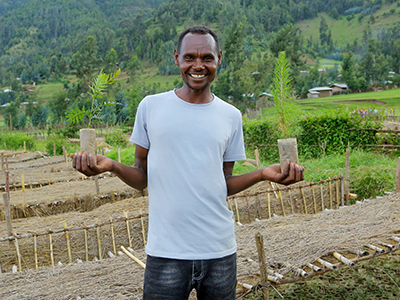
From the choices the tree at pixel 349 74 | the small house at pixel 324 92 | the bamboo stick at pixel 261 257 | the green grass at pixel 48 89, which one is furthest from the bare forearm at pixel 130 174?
the green grass at pixel 48 89

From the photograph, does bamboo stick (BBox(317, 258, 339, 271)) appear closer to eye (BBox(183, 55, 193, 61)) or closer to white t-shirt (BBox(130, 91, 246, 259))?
white t-shirt (BBox(130, 91, 246, 259))

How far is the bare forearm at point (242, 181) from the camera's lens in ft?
5.38

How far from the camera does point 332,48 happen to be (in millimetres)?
77000

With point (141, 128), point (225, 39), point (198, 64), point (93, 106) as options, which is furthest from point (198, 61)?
point (225, 39)

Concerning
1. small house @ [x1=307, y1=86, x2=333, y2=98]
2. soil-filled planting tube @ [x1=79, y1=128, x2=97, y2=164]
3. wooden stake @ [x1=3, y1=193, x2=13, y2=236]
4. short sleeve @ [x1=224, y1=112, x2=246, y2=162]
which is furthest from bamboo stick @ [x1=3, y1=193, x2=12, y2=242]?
small house @ [x1=307, y1=86, x2=333, y2=98]

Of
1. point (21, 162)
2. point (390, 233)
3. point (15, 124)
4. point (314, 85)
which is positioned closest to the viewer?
point (390, 233)

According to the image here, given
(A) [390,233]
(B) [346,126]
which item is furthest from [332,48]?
(A) [390,233]

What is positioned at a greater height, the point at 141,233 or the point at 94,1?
the point at 94,1

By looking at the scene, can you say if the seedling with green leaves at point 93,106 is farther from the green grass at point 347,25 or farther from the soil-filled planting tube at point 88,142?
the green grass at point 347,25

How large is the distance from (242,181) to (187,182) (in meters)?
0.30

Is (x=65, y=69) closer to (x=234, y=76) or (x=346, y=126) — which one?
(x=234, y=76)

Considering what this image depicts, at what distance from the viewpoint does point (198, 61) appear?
5.30 ft

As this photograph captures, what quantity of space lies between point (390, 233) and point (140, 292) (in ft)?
9.65

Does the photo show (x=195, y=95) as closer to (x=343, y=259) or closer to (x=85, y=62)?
(x=343, y=259)
